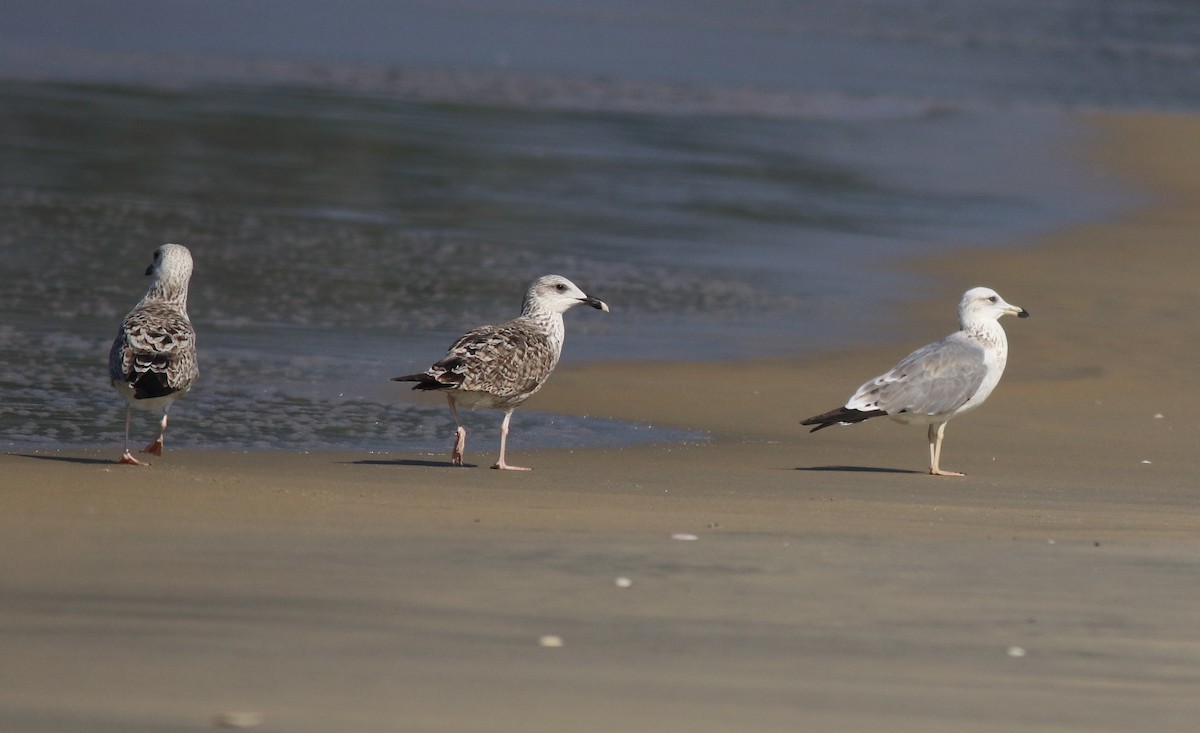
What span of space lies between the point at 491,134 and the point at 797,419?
1533 cm

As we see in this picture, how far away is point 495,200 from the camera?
19812mm

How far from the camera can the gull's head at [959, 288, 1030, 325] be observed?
9.90 metres

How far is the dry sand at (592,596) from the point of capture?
440cm

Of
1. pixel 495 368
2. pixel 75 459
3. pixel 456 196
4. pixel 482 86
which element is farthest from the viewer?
pixel 482 86

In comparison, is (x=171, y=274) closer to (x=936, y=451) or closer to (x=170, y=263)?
(x=170, y=263)

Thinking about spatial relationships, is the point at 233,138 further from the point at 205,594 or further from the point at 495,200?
the point at 205,594

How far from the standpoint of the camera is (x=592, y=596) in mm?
5340

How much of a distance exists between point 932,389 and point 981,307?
2.88ft

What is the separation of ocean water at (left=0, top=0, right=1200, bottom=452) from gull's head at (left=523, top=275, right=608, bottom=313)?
0.81 m

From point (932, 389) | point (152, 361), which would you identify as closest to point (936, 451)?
point (932, 389)

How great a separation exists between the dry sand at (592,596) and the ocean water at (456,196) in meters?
2.39

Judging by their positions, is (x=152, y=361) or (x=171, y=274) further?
(x=171, y=274)

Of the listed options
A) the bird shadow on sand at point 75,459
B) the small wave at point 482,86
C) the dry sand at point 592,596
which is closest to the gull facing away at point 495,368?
the dry sand at point 592,596

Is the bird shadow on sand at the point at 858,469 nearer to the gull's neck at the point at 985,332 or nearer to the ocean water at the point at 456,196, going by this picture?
the gull's neck at the point at 985,332
